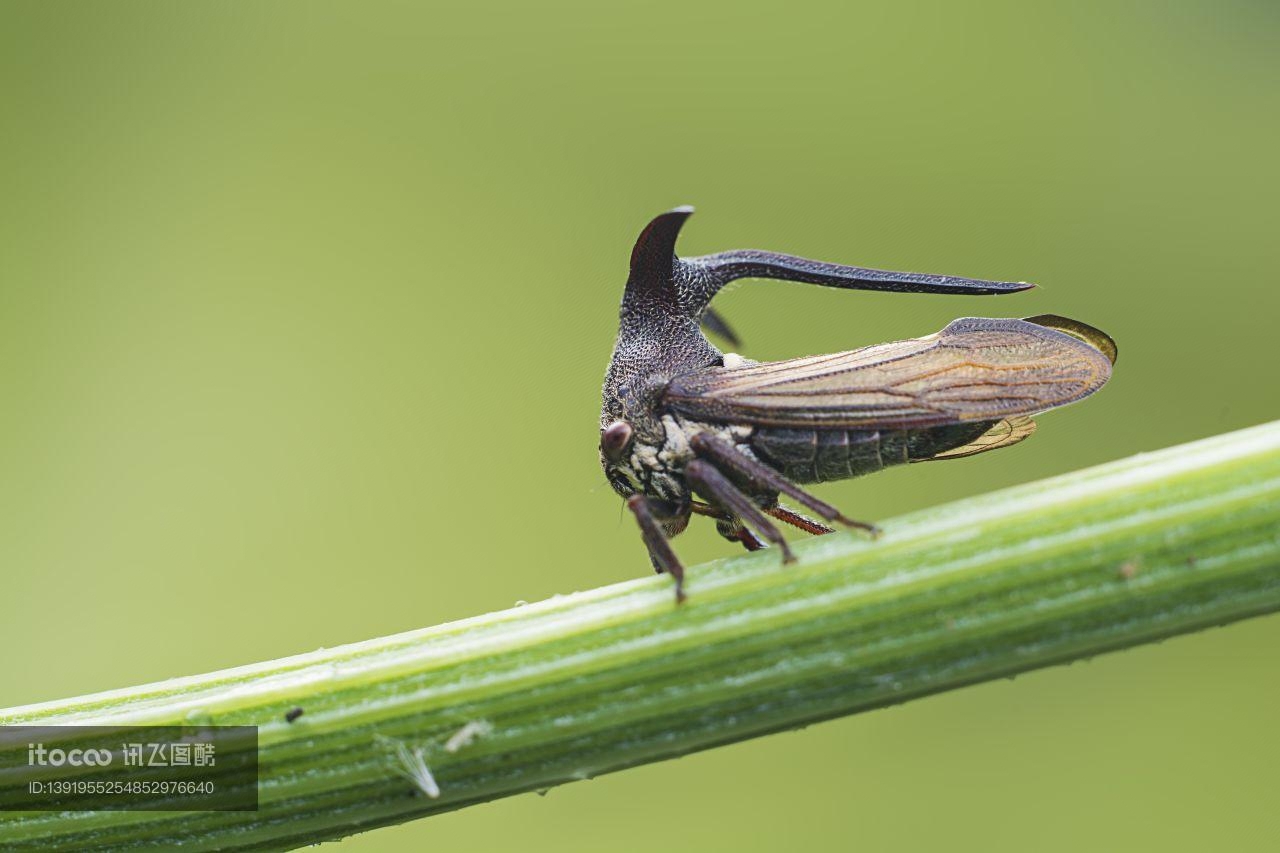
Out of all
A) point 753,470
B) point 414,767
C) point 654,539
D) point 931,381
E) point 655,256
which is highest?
point 655,256

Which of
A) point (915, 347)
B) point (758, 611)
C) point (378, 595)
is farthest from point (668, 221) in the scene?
point (378, 595)

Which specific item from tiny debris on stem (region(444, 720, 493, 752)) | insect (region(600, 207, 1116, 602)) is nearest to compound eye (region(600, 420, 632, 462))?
insect (region(600, 207, 1116, 602))

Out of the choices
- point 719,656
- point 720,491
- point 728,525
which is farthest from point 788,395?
point 719,656

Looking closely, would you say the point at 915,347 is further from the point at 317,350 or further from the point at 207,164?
the point at 207,164

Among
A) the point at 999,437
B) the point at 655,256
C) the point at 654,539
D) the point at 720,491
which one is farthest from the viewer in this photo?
the point at 655,256

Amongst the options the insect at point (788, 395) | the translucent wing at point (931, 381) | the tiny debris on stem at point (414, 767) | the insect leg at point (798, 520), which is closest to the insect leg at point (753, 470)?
the insect at point (788, 395)

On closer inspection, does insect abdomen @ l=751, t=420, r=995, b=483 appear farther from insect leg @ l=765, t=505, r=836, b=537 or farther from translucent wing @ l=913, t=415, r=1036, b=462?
insect leg @ l=765, t=505, r=836, b=537

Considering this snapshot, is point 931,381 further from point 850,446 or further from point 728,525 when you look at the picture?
point 728,525
